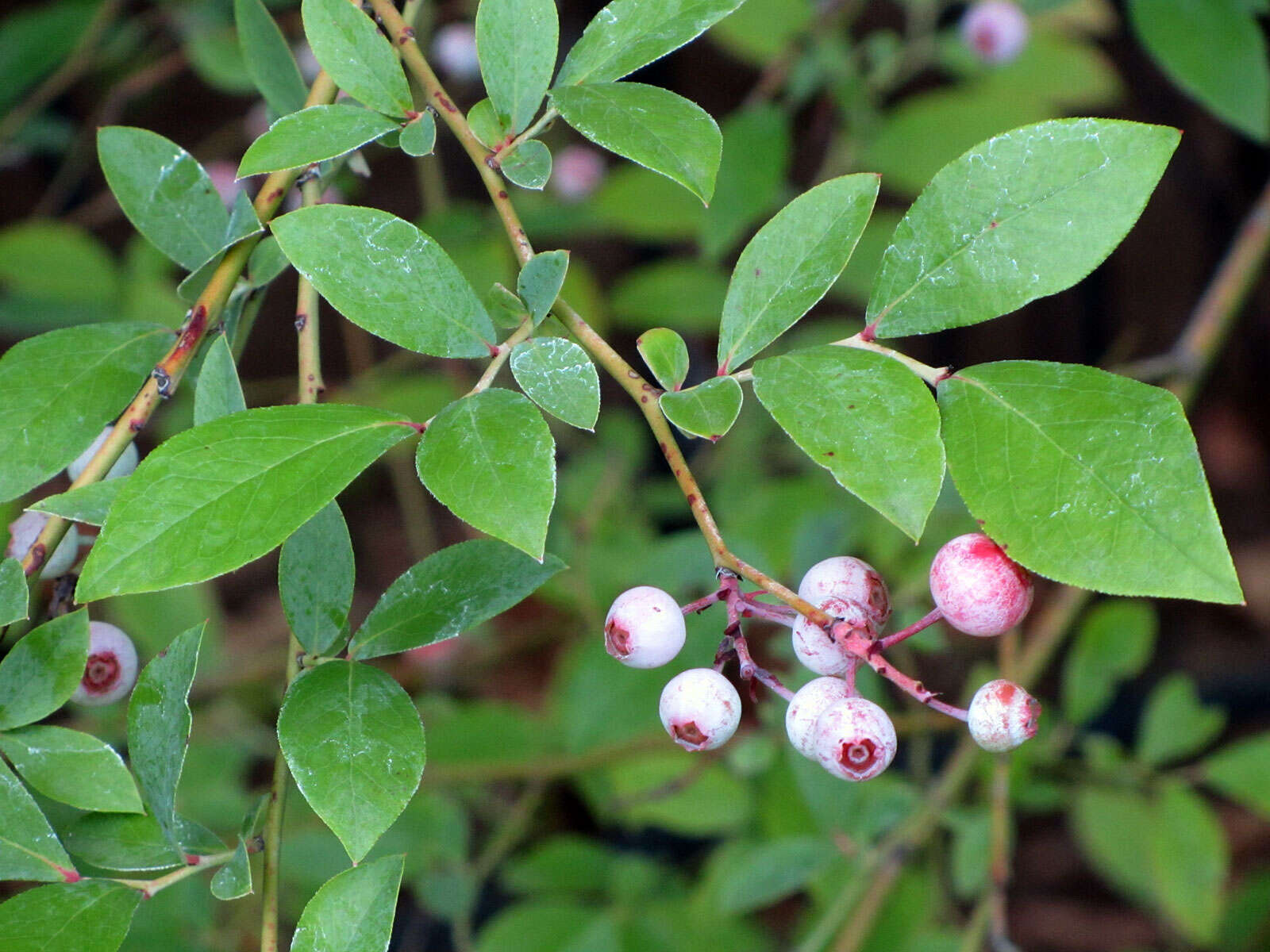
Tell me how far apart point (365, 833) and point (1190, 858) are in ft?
4.05

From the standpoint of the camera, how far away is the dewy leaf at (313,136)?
1.57 ft

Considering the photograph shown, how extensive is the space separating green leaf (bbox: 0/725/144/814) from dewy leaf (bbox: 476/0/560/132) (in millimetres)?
346

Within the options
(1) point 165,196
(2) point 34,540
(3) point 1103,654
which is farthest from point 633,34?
(3) point 1103,654

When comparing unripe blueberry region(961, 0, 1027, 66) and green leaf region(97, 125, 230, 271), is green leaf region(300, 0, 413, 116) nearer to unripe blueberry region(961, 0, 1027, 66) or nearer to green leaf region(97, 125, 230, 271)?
green leaf region(97, 125, 230, 271)

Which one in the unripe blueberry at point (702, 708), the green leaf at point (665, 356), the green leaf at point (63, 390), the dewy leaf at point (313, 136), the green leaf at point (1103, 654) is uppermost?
the dewy leaf at point (313, 136)

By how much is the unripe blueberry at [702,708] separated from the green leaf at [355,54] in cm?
29

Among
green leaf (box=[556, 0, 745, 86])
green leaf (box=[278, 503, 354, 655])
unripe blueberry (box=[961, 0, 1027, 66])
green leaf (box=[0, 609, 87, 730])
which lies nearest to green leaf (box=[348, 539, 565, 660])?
green leaf (box=[278, 503, 354, 655])

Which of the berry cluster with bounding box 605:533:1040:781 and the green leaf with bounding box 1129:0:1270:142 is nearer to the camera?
the berry cluster with bounding box 605:533:1040:781

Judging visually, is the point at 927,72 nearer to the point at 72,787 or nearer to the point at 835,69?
the point at 835,69

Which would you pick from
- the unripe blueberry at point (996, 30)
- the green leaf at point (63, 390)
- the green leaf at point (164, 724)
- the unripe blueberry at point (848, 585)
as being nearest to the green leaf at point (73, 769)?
the green leaf at point (164, 724)

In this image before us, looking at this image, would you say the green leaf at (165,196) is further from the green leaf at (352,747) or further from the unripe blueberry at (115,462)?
the green leaf at (352,747)

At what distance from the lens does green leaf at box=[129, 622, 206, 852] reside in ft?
1.64

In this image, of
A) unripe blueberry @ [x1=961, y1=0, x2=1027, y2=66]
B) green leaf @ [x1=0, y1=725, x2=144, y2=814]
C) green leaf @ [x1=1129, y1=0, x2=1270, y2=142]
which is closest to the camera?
green leaf @ [x1=0, y1=725, x2=144, y2=814]

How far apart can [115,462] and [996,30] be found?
991mm
